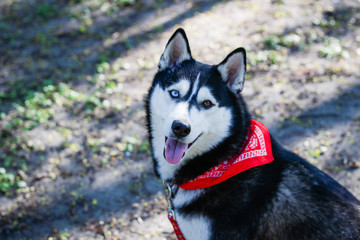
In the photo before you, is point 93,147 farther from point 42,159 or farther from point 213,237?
point 213,237

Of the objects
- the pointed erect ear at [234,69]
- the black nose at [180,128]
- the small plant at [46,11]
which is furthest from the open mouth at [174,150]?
the small plant at [46,11]

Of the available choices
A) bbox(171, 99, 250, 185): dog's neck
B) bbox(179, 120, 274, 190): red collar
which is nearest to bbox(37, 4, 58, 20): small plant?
bbox(171, 99, 250, 185): dog's neck

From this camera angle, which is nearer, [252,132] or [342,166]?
[252,132]

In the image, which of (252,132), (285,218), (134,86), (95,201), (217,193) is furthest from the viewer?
(134,86)

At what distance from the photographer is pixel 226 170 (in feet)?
8.27

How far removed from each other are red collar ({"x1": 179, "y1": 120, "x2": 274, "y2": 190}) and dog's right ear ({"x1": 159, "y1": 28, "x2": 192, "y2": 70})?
103cm

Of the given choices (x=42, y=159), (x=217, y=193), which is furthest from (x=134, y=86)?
(x=217, y=193)

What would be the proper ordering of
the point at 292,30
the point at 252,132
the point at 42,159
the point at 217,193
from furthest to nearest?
the point at 292,30, the point at 42,159, the point at 252,132, the point at 217,193

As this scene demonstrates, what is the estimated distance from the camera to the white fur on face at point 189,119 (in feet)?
8.11

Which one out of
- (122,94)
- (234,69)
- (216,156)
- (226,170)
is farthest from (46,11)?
(226,170)

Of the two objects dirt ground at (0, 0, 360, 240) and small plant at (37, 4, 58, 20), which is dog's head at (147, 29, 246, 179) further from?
small plant at (37, 4, 58, 20)

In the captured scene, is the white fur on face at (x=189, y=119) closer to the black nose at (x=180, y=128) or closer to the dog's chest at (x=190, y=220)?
the black nose at (x=180, y=128)

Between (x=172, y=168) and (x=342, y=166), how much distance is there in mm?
2786

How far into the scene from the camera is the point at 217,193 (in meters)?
2.51
